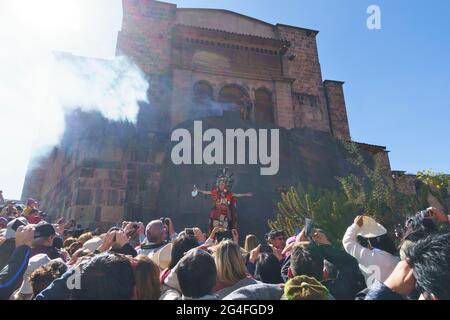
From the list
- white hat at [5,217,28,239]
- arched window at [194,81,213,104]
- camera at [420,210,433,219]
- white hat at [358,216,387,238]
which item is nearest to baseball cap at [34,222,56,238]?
white hat at [5,217,28,239]

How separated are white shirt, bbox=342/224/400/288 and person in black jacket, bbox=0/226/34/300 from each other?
323cm

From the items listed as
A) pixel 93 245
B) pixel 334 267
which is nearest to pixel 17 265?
pixel 93 245

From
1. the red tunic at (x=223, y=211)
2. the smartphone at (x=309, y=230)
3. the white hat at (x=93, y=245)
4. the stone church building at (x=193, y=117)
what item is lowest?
the white hat at (x=93, y=245)

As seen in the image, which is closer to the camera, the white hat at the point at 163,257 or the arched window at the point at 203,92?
the white hat at the point at 163,257

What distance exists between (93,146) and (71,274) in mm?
10913

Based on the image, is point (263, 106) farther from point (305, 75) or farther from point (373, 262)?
point (373, 262)

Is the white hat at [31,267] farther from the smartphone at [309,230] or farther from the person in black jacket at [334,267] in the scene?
the smartphone at [309,230]

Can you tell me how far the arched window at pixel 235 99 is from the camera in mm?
18039

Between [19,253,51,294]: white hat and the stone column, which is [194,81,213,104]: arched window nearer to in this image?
the stone column

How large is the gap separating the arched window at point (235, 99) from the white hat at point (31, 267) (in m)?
15.3

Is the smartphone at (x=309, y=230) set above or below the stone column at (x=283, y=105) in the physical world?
below

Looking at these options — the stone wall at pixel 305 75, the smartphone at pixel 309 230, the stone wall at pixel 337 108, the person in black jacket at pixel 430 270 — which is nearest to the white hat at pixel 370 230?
the smartphone at pixel 309 230

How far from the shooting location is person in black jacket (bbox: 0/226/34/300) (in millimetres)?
2748

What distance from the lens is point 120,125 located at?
1308 cm
